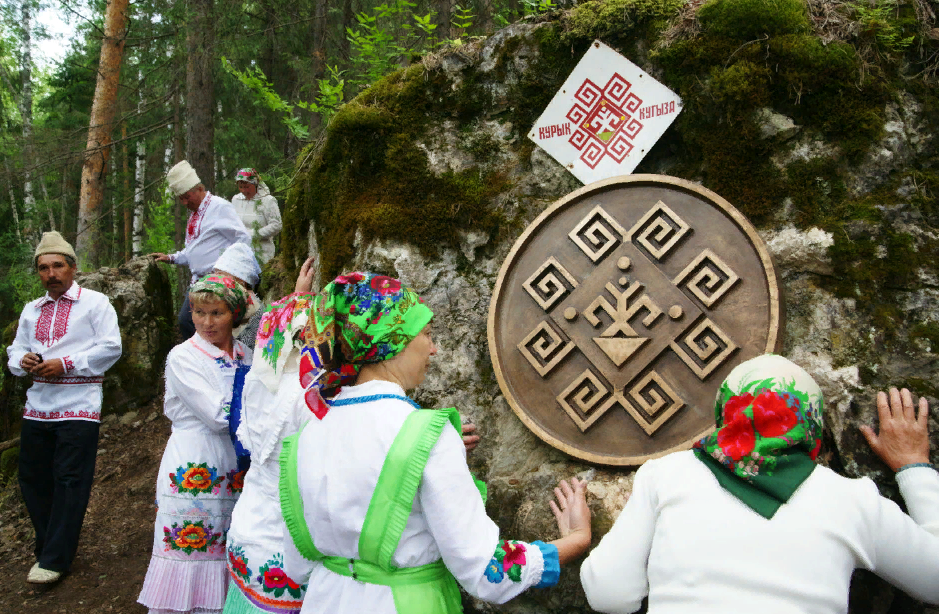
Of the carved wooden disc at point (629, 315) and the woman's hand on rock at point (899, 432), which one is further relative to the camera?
the carved wooden disc at point (629, 315)

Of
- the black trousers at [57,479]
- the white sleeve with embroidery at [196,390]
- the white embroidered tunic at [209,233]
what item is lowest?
the black trousers at [57,479]

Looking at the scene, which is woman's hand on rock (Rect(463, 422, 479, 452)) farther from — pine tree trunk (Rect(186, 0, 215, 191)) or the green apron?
pine tree trunk (Rect(186, 0, 215, 191))

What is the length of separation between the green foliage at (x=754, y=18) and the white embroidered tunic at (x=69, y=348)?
390 cm

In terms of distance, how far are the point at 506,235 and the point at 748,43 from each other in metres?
1.23

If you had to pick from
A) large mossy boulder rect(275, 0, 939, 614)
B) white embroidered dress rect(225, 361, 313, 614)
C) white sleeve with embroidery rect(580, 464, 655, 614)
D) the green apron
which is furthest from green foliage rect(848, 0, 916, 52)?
white embroidered dress rect(225, 361, 313, 614)

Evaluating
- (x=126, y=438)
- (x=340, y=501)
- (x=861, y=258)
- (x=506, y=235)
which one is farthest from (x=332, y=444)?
(x=126, y=438)

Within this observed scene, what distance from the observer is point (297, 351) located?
2475 mm

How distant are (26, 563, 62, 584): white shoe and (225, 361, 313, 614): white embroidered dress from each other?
2.62 metres

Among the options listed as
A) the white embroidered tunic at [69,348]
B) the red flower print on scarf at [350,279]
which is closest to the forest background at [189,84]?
the white embroidered tunic at [69,348]

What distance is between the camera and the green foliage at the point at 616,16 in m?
2.93

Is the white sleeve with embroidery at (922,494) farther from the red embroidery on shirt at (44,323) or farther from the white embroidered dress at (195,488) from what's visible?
the red embroidery on shirt at (44,323)

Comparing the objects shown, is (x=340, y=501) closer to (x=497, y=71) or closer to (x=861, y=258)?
(x=861, y=258)

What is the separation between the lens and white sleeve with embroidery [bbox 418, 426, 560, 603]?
5.59 ft

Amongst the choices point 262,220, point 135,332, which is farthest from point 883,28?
point 135,332
